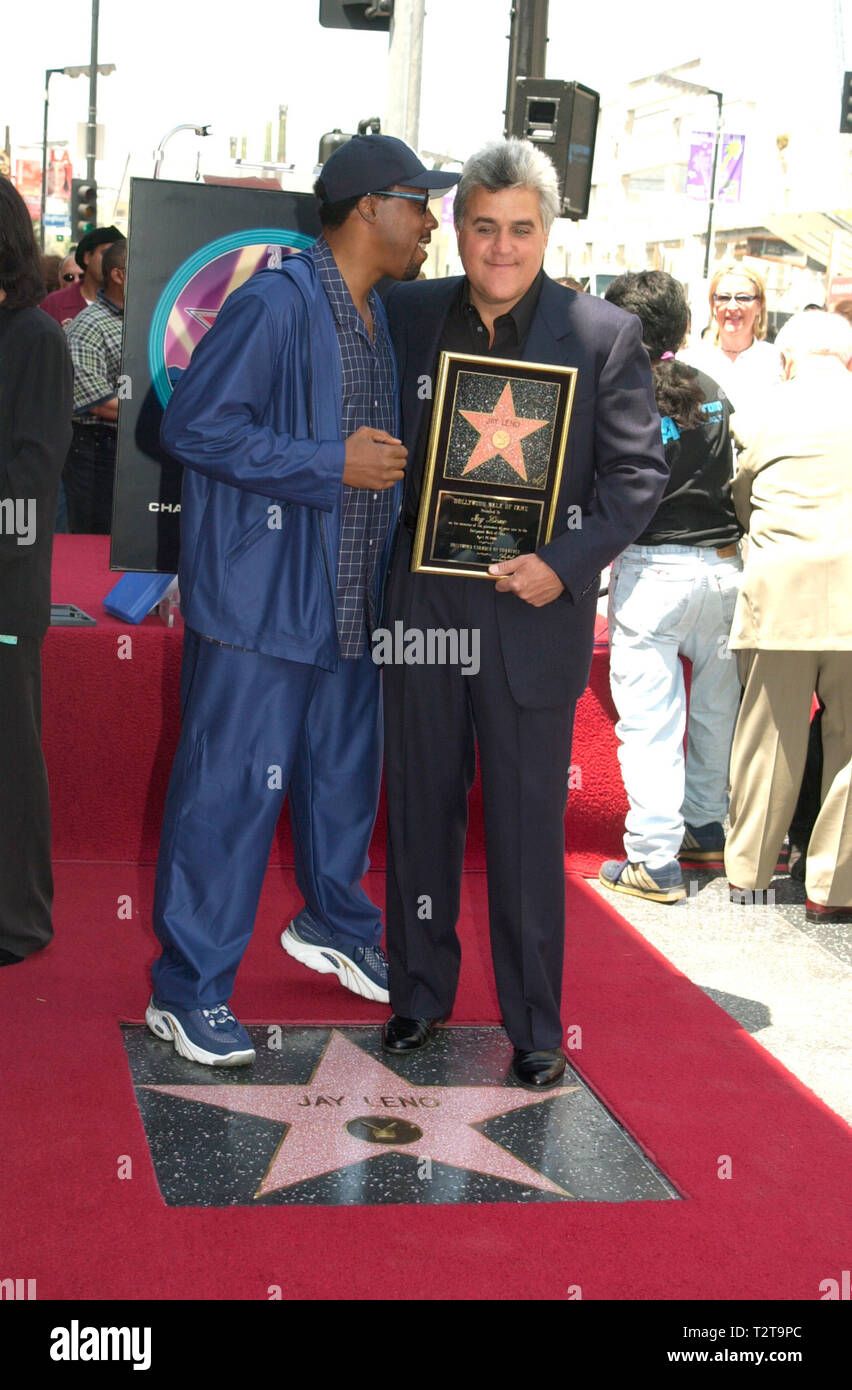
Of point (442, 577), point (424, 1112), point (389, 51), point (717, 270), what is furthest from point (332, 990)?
point (389, 51)

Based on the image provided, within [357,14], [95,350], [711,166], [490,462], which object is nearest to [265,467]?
[490,462]

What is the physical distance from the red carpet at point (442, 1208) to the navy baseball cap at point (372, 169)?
197cm

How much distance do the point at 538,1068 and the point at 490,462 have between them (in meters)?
1.36

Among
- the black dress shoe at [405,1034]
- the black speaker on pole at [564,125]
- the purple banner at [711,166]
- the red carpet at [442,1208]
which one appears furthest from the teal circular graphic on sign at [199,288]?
the purple banner at [711,166]

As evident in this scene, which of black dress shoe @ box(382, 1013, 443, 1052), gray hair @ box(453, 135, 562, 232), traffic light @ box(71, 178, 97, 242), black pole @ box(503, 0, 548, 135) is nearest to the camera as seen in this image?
gray hair @ box(453, 135, 562, 232)

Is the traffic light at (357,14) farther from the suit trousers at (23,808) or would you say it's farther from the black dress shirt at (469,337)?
the suit trousers at (23,808)

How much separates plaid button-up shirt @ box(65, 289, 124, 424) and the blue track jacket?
3.92m

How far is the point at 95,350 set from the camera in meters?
7.21

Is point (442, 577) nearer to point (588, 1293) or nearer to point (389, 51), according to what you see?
point (588, 1293)

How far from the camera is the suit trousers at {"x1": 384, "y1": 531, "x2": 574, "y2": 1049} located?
3.52m

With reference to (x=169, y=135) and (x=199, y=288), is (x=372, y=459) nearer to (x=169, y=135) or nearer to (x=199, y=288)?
(x=199, y=288)

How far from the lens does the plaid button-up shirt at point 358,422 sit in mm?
3527

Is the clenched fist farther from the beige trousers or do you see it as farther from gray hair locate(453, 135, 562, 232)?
the beige trousers

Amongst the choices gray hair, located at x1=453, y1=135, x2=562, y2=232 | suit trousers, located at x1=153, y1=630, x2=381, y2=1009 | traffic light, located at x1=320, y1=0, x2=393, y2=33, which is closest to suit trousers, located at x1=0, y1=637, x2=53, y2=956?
suit trousers, located at x1=153, y1=630, x2=381, y2=1009
